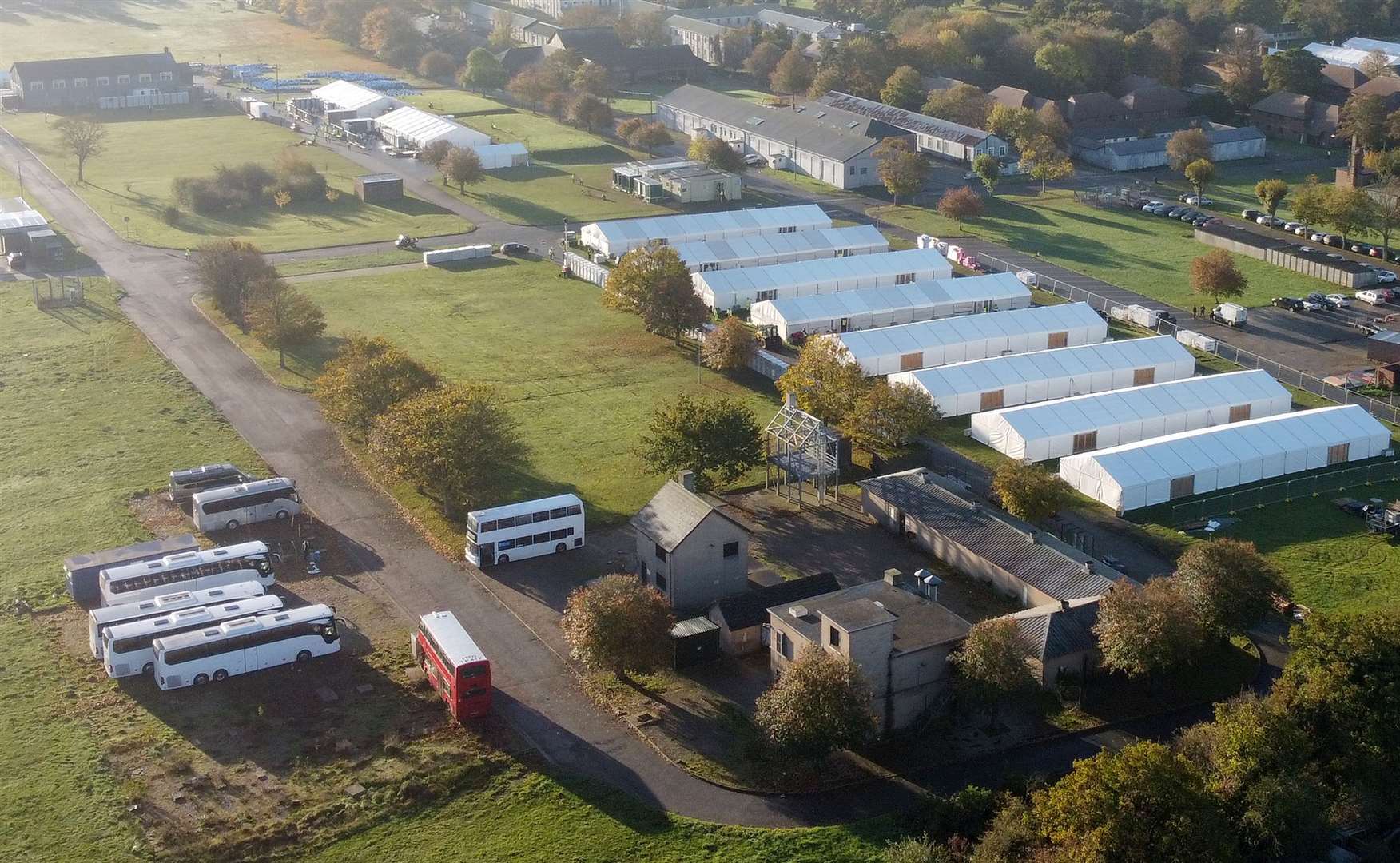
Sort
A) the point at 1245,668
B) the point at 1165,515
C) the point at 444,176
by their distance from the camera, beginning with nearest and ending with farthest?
1. the point at 1245,668
2. the point at 1165,515
3. the point at 444,176

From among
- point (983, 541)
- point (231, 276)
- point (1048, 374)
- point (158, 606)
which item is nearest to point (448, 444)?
point (158, 606)

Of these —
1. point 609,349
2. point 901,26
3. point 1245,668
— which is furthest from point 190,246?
point 901,26

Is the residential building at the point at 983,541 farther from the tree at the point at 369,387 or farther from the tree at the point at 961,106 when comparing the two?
the tree at the point at 961,106

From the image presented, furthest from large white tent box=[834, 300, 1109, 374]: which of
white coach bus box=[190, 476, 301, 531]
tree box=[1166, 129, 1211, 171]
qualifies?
tree box=[1166, 129, 1211, 171]

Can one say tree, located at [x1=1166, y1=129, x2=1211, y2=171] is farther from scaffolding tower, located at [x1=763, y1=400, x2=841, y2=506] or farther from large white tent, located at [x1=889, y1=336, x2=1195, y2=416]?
scaffolding tower, located at [x1=763, y1=400, x2=841, y2=506]

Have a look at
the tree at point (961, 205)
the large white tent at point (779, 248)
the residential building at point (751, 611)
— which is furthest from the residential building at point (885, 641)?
the tree at point (961, 205)

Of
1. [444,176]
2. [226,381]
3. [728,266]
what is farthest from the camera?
[444,176]

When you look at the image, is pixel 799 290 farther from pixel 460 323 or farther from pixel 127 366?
pixel 127 366
